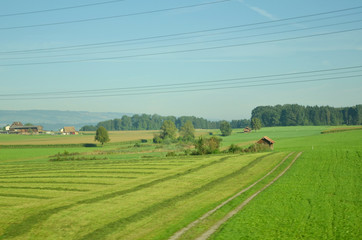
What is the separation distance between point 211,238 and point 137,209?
839 cm

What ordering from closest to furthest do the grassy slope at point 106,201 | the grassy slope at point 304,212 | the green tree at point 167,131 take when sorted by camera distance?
the grassy slope at point 304,212 < the grassy slope at point 106,201 < the green tree at point 167,131

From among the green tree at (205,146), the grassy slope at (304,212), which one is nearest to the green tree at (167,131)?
the green tree at (205,146)

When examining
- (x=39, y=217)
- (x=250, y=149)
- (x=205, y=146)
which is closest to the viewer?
(x=39, y=217)

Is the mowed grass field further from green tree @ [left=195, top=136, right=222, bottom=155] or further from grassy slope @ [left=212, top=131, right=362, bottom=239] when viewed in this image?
green tree @ [left=195, top=136, right=222, bottom=155]

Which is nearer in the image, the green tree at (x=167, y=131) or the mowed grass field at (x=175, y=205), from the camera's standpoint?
the mowed grass field at (x=175, y=205)

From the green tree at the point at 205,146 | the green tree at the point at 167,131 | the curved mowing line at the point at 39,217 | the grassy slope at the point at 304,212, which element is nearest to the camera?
the grassy slope at the point at 304,212

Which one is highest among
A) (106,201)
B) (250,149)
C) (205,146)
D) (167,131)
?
(167,131)

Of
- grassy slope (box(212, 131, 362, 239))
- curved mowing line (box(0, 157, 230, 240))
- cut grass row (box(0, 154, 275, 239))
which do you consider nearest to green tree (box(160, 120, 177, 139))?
cut grass row (box(0, 154, 275, 239))

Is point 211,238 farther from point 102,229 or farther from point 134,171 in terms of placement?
point 134,171

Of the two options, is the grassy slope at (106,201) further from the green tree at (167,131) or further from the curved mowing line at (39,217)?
the green tree at (167,131)

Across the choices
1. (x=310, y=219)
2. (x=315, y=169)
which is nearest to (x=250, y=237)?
(x=310, y=219)

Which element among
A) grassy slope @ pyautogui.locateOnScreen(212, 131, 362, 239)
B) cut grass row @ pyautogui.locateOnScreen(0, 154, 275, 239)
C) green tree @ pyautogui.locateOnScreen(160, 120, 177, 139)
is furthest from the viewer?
green tree @ pyautogui.locateOnScreen(160, 120, 177, 139)

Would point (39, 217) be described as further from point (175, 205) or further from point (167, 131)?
point (167, 131)

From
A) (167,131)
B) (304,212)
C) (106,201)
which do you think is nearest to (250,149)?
(106,201)
